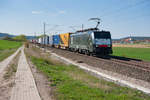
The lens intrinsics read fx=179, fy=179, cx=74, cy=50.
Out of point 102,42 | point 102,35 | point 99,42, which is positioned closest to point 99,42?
point 99,42

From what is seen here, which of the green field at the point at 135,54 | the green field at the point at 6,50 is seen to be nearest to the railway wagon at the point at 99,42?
the green field at the point at 135,54

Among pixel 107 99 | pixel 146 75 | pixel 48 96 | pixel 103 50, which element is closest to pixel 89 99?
pixel 107 99

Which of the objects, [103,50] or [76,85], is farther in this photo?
[103,50]

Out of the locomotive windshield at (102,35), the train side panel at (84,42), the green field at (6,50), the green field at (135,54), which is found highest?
the locomotive windshield at (102,35)

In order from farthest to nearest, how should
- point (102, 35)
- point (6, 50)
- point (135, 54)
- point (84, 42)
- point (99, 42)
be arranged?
point (6, 50) < point (135, 54) < point (84, 42) < point (102, 35) < point (99, 42)

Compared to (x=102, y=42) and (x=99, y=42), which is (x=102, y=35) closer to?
(x=102, y=42)

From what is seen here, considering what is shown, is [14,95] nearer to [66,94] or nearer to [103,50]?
[66,94]

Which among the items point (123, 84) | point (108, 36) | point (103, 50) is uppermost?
point (108, 36)

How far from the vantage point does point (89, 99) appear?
5891 mm

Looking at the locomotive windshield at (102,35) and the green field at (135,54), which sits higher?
the locomotive windshield at (102,35)

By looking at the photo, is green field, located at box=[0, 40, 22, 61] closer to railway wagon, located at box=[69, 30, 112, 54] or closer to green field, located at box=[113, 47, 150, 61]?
railway wagon, located at box=[69, 30, 112, 54]

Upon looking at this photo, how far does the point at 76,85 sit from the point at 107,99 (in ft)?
7.49

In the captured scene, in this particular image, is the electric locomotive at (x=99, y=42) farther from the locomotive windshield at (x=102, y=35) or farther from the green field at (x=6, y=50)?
the green field at (x=6, y=50)

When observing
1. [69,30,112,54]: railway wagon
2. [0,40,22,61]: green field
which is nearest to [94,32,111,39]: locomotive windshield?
[69,30,112,54]: railway wagon
